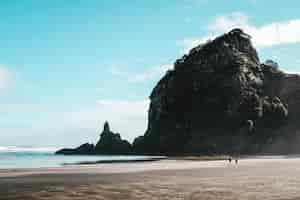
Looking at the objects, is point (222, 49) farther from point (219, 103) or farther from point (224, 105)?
point (224, 105)

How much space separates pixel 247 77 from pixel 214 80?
528 inches

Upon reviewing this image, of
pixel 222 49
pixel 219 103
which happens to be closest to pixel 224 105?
pixel 219 103

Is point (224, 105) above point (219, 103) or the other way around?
the other way around

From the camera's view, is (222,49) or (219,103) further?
(222,49)

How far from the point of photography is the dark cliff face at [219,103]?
157 meters

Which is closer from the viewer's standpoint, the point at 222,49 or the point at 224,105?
the point at 224,105

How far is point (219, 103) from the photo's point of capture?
534 ft

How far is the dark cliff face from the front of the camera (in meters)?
157

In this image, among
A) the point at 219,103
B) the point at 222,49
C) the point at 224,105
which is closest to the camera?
the point at 224,105

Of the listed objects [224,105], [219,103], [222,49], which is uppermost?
[222,49]

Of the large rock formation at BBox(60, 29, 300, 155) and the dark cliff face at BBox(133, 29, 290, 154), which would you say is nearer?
the large rock formation at BBox(60, 29, 300, 155)

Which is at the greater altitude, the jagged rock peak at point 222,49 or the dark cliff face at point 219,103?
the jagged rock peak at point 222,49

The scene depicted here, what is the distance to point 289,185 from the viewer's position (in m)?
32.3

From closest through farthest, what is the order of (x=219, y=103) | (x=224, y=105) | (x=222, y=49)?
1. (x=224, y=105)
2. (x=219, y=103)
3. (x=222, y=49)
